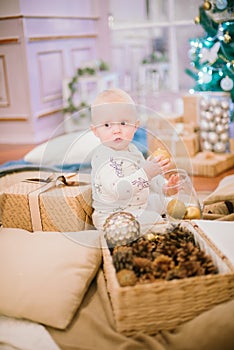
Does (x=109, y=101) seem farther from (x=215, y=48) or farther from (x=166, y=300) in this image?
(x=215, y=48)

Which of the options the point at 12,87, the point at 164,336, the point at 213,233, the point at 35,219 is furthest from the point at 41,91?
the point at 164,336

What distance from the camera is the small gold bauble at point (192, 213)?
137 centimetres

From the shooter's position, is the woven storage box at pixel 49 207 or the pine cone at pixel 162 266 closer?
the pine cone at pixel 162 266

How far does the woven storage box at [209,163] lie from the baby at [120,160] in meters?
1.23

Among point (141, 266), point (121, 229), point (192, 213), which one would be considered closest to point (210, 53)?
point (192, 213)

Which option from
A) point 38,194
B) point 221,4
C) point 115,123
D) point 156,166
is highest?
point 221,4

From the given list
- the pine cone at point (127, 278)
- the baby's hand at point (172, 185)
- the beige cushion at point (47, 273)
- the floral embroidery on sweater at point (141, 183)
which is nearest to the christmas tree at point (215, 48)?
the baby's hand at point (172, 185)

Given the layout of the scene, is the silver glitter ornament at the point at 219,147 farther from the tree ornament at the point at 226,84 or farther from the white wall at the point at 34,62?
the white wall at the point at 34,62

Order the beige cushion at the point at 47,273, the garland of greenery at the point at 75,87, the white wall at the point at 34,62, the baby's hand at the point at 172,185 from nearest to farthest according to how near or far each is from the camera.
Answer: the beige cushion at the point at 47,273
the baby's hand at the point at 172,185
the white wall at the point at 34,62
the garland of greenery at the point at 75,87

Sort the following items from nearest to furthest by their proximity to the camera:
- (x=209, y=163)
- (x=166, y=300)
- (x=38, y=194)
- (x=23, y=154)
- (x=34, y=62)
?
1. (x=166, y=300)
2. (x=38, y=194)
3. (x=209, y=163)
4. (x=23, y=154)
5. (x=34, y=62)

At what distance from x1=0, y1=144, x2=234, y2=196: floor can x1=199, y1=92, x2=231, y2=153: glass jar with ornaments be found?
19 cm

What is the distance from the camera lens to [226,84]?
8.14 feet

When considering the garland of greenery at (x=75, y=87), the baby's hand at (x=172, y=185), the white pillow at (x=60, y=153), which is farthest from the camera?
the garland of greenery at (x=75, y=87)

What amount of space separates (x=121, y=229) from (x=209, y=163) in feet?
4.74
